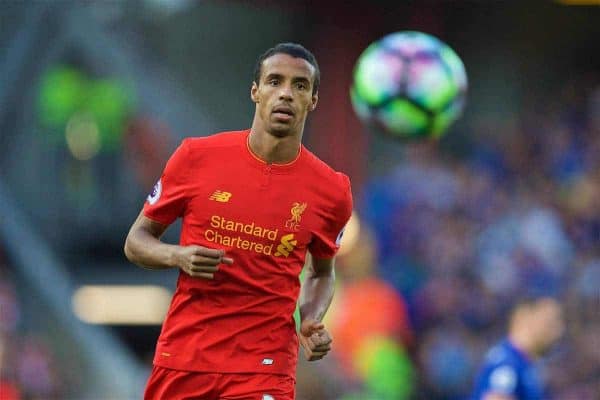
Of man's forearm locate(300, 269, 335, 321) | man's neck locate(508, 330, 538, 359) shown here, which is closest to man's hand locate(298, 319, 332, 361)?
man's forearm locate(300, 269, 335, 321)

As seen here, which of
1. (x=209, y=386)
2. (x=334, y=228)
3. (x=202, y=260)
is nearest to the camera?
(x=202, y=260)

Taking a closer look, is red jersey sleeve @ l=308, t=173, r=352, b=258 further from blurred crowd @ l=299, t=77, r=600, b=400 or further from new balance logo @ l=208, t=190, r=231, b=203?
blurred crowd @ l=299, t=77, r=600, b=400

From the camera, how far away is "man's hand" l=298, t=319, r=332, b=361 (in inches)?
200

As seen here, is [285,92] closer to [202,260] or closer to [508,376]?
[202,260]

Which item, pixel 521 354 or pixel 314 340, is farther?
pixel 521 354

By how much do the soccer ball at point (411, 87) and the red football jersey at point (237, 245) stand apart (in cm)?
338

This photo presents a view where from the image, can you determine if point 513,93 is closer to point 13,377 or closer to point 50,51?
point 50,51

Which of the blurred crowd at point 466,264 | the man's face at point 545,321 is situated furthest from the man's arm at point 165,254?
the blurred crowd at point 466,264

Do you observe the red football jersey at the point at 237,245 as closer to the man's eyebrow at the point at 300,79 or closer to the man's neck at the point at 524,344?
the man's eyebrow at the point at 300,79

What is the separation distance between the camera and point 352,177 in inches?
632

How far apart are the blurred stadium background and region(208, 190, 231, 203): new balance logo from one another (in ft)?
9.28

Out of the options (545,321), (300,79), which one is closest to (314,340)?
(300,79)

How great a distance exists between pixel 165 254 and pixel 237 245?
1.05 ft

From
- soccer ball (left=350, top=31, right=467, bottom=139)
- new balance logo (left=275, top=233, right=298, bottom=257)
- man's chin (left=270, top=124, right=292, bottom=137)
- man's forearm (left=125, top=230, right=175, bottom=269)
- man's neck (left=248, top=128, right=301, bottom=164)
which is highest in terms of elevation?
soccer ball (left=350, top=31, right=467, bottom=139)
